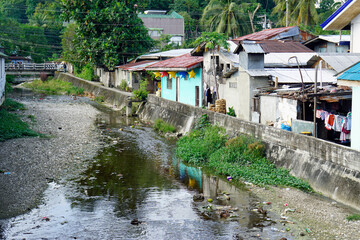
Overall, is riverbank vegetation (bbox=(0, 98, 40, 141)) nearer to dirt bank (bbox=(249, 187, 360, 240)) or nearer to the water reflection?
the water reflection

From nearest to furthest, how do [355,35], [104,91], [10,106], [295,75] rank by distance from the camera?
[355,35] → [295,75] → [10,106] → [104,91]

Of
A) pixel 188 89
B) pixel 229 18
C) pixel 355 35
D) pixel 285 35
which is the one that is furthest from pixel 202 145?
pixel 229 18

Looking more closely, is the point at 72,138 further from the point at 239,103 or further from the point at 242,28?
the point at 242,28

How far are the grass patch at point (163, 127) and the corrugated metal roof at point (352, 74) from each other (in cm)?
1333

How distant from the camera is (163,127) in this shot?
26719mm

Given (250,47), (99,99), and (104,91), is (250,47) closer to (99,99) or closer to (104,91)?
(99,99)

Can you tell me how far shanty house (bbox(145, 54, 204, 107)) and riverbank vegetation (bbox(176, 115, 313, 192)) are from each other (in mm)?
5866

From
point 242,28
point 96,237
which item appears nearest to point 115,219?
point 96,237

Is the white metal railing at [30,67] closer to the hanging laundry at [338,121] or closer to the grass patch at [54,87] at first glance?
the grass patch at [54,87]

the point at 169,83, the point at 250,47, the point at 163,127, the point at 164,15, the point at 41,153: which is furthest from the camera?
the point at 164,15

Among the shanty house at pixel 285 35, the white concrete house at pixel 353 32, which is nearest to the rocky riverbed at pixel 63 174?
the white concrete house at pixel 353 32

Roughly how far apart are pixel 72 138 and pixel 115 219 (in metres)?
12.9

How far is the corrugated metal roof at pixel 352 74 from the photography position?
13288 mm

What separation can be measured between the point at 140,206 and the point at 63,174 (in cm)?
494
